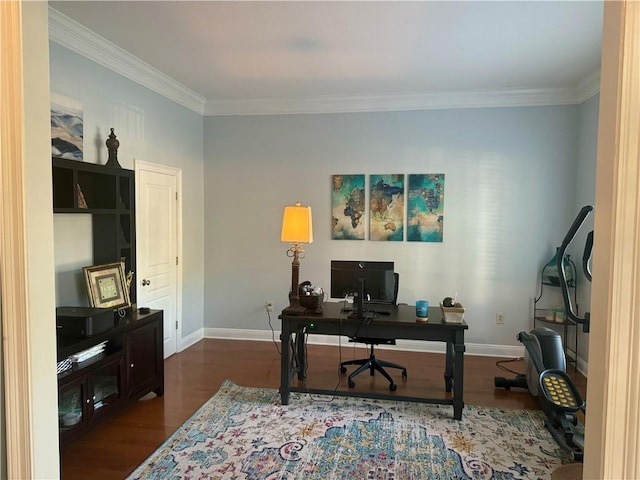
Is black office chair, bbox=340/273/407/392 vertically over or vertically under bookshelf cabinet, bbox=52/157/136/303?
under

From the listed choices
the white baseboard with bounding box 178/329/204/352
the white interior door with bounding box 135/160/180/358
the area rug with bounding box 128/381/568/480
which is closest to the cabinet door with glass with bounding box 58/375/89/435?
the area rug with bounding box 128/381/568/480

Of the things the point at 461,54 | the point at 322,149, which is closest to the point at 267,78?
the point at 322,149

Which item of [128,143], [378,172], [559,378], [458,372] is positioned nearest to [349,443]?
[458,372]

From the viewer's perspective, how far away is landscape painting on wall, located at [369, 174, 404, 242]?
494 centimetres

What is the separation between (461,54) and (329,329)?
2.54 meters

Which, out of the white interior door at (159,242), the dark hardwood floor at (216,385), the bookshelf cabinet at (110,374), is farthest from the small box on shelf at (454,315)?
the white interior door at (159,242)

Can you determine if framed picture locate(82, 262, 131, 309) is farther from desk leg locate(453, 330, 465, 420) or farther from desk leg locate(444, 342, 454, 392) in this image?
desk leg locate(444, 342, 454, 392)

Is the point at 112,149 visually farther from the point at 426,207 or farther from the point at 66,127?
the point at 426,207

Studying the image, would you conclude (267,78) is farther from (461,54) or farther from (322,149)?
(461,54)

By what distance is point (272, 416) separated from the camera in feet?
11.0

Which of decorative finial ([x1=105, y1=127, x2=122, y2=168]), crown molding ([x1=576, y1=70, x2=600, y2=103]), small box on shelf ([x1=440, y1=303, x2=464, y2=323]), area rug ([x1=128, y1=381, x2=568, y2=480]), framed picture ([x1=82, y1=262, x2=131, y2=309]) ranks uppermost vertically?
crown molding ([x1=576, y1=70, x2=600, y2=103])

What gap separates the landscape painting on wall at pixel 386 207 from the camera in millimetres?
4941

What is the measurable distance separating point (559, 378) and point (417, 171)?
2.58 m

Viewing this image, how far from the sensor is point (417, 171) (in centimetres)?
491
